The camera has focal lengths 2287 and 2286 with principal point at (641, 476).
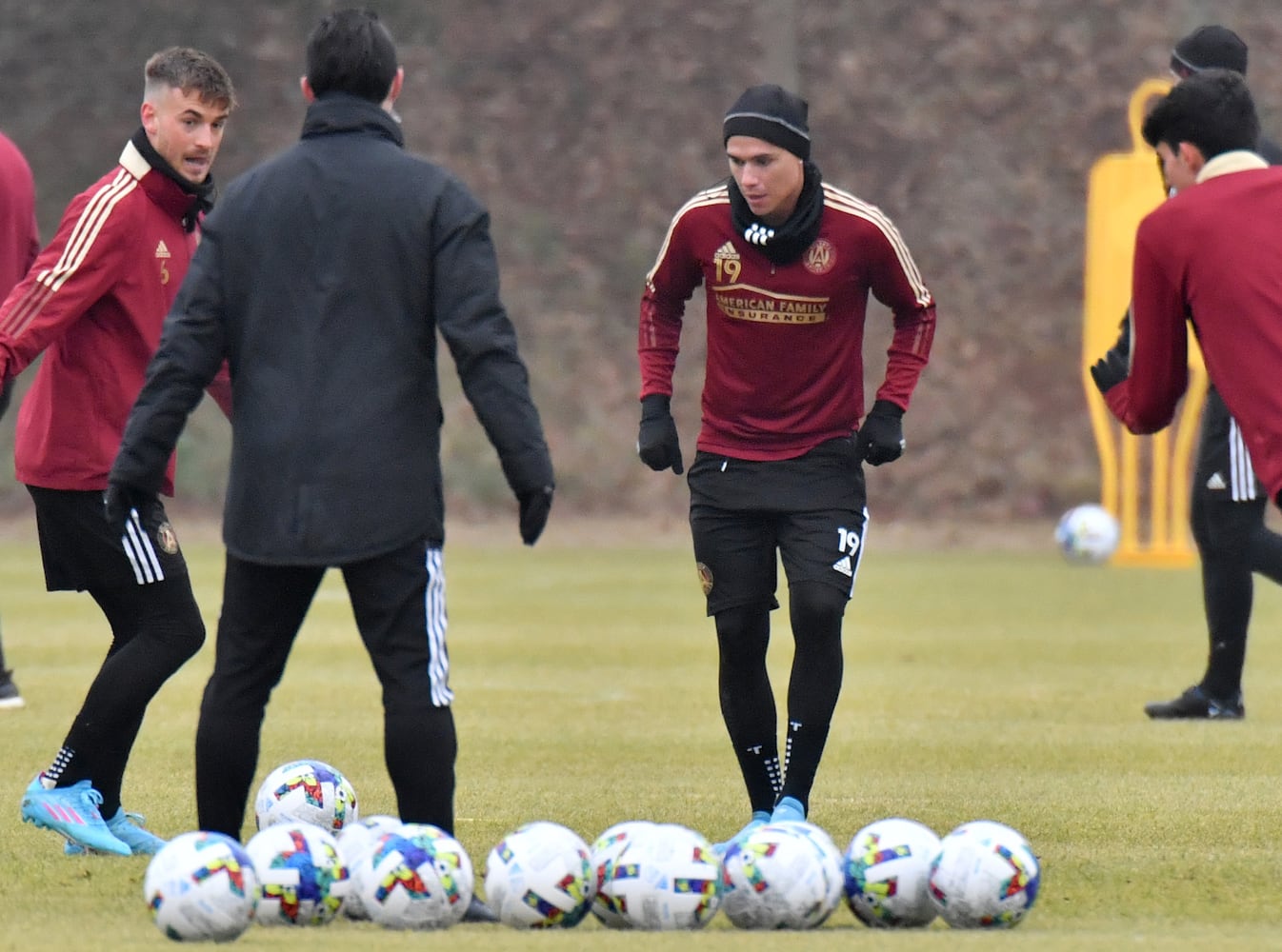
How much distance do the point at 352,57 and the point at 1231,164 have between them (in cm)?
220

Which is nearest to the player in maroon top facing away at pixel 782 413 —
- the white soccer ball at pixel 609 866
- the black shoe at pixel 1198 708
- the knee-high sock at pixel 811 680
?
the knee-high sock at pixel 811 680

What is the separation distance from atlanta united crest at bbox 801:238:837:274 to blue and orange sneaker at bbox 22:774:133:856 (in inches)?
105

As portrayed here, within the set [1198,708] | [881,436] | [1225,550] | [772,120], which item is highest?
[772,120]

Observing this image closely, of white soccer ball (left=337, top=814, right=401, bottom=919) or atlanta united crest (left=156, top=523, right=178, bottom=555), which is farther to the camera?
atlanta united crest (left=156, top=523, right=178, bottom=555)

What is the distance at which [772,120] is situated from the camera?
685 cm

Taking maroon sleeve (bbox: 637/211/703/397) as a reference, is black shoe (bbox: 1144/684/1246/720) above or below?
below

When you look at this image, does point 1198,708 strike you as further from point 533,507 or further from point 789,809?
point 533,507

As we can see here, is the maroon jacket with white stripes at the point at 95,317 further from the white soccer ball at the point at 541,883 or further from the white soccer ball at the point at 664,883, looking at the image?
the white soccer ball at the point at 664,883

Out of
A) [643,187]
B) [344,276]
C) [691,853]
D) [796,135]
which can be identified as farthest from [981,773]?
[643,187]

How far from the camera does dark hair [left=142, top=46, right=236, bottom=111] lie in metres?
6.62

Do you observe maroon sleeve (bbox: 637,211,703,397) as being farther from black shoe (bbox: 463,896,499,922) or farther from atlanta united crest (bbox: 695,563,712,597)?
black shoe (bbox: 463,896,499,922)

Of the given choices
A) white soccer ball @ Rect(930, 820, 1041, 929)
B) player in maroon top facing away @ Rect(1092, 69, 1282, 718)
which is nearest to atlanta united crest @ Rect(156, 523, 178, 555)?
white soccer ball @ Rect(930, 820, 1041, 929)

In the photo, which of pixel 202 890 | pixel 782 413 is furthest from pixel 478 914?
pixel 782 413

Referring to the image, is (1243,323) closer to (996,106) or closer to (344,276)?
(344,276)
